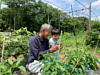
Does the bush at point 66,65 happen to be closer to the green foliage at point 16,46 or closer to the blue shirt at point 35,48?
the blue shirt at point 35,48

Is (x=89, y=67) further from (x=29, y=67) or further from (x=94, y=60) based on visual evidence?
(x=29, y=67)

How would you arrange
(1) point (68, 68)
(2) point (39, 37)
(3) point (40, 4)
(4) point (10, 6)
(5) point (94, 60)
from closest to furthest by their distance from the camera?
(1) point (68, 68) < (2) point (39, 37) < (5) point (94, 60) < (4) point (10, 6) < (3) point (40, 4)

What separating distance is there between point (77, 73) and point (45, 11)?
1174 inches

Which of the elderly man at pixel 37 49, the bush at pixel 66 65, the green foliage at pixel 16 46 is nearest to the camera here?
the bush at pixel 66 65

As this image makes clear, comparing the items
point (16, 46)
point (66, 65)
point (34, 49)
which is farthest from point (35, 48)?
point (16, 46)

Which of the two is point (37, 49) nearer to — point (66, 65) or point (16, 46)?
point (66, 65)

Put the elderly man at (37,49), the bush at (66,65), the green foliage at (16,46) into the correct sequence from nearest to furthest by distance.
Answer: the bush at (66,65) → the elderly man at (37,49) → the green foliage at (16,46)

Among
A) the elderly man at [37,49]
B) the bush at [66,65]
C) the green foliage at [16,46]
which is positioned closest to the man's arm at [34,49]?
the elderly man at [37,49]

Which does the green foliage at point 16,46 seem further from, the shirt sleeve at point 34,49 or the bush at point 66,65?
the bush at point 66,65

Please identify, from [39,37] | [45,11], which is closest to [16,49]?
[39,37]

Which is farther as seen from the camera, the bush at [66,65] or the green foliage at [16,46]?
the green foliage at [16,46]

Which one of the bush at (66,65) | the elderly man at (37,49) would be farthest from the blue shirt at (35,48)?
the bush at (66,65)

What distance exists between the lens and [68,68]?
1.82 metres

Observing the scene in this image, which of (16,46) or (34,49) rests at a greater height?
(34,49)
